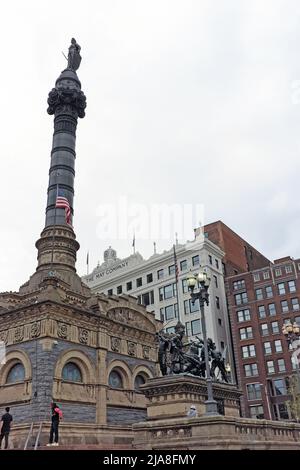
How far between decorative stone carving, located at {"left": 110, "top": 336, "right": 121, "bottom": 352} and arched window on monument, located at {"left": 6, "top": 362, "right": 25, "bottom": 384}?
7017 mm

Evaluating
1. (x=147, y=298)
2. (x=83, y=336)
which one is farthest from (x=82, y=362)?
(x=147, y=298)

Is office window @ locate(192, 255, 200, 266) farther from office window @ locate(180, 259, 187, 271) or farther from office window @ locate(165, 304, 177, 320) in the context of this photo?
office window @ locate(165, 304, 177, 320)

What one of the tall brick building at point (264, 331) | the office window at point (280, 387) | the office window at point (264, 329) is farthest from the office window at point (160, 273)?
the office window at point (280, 387)

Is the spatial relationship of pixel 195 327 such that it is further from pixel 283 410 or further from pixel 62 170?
pixel 62 170

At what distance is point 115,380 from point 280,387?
38968mm

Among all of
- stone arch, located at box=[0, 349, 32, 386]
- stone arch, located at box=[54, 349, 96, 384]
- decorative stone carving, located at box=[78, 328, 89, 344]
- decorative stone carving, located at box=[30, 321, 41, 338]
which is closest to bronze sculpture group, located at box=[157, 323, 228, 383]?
stone arch, located at box=[54, 349, 96, 384]

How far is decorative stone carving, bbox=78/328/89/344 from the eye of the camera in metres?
30.9

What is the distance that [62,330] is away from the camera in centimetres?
2953

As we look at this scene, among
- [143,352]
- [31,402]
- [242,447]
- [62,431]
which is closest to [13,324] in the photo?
[31,402]

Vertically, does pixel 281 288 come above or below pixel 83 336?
above
